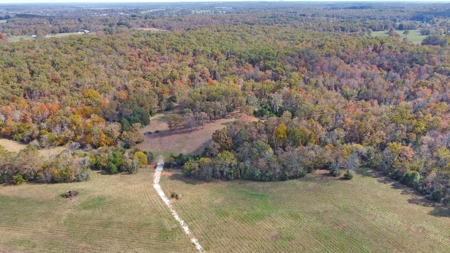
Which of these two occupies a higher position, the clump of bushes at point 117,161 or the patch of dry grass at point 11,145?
the clump of bushes at point 117,161

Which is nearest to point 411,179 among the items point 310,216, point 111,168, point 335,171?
point 335,171

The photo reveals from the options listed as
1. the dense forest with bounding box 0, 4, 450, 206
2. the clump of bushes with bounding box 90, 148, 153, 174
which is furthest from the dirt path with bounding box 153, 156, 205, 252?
the dense forest with bounding box 0, 4, 450, 206

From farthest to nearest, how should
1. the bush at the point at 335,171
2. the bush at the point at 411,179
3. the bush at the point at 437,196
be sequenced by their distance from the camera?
1. the bush at the point at 335,171
2. the bush at the point at 411,179
3. the bush at the point at 437,196

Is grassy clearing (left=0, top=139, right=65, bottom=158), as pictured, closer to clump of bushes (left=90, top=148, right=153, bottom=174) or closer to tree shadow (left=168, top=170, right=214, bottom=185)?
clump of bushes (left=90, top=148, right=153, bottom=174)

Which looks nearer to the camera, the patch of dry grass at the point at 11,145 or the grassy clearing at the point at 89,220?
the grassy clearing at the point at 89,220

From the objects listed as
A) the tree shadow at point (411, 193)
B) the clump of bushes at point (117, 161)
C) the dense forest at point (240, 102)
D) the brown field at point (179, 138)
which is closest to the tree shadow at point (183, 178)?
the dense forest at point (240, 102)

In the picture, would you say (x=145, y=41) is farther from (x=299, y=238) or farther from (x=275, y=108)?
(x=299, y=238)

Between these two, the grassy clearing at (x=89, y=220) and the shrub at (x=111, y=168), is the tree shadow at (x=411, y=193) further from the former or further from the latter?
the shrub at (x=111, y=168)

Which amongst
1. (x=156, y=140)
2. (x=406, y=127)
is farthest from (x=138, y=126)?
(x=406, y=127)
